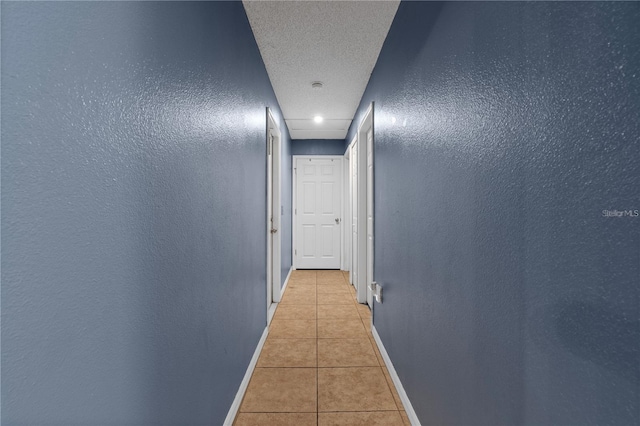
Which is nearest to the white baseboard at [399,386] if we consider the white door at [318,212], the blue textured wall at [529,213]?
the blue textured wall at [529,213]

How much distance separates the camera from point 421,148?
1.54m

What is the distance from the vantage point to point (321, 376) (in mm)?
2078

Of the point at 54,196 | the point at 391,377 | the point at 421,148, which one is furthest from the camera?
the point at 391,377

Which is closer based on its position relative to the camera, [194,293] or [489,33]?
[489,33]

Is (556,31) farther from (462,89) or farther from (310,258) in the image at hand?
(310,258)

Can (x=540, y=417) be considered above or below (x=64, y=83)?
below

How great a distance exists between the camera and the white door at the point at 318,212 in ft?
17.7

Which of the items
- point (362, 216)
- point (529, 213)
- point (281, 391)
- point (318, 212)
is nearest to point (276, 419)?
point (281, 391)

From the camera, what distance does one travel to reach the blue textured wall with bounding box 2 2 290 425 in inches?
19.6

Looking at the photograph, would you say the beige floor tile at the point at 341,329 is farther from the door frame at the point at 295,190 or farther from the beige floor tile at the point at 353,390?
the door frame at the point at 295,190

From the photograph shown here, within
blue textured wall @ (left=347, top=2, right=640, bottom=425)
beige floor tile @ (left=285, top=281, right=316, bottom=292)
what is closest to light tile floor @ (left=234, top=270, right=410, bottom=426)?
blue textured wall @ (left=347, top=2, right=640, bottom=425)

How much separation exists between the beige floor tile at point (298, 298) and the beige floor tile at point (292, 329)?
0.56 m

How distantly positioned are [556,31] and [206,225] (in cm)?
129

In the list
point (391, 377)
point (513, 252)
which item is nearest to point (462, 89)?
point (513, 252)
